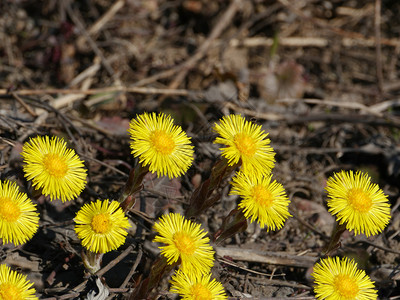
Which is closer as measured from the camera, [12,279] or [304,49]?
[12,279]

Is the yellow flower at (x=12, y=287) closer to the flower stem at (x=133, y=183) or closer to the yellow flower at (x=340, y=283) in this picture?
the flower stem at (x=133, y=183)

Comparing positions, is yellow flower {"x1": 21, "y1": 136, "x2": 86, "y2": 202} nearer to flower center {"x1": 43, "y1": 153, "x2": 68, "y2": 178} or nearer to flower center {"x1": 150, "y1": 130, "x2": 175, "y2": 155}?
flower center {"x1": 43, "y1": 153, "x2": 68, "y2": 178}

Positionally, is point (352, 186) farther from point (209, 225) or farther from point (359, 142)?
point (359, 142)

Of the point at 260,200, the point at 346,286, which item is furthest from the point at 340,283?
the point at 260,200

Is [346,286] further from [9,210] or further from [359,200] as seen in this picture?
[9,210]

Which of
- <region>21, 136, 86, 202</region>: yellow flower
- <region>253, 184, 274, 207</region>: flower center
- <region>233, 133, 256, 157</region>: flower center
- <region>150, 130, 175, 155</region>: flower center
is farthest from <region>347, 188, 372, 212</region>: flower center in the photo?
<region>21, 136, 86, 202</region>: yellow flower

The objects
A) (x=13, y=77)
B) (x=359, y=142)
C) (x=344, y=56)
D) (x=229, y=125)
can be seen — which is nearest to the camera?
(x=229, y=125)

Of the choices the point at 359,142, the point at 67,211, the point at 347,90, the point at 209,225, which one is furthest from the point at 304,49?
the point at 67,211
